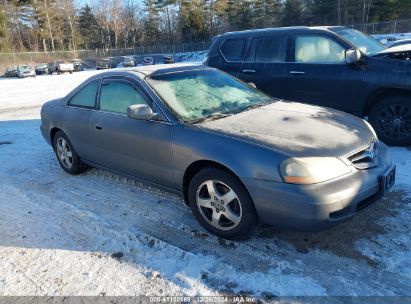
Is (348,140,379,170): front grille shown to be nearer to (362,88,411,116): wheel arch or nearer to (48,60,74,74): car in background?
(362,88,411,116): wheel arch

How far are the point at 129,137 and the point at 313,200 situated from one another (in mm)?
2123

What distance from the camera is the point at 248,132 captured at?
350cm

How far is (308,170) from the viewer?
3.04 meters

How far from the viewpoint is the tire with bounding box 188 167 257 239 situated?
3346mm

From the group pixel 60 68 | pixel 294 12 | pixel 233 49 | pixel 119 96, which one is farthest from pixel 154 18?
pixel 119 96

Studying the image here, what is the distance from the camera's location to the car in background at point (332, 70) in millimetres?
5793

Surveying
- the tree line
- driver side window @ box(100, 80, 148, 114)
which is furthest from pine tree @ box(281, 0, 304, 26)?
driver side window @ box(100, 80, 148, 114)

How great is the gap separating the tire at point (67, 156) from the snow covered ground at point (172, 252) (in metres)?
0.73

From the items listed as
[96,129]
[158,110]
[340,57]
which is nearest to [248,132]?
[158,110]

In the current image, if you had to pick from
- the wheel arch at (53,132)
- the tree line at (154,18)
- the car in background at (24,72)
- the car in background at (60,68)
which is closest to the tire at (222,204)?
the wheel arch at (53,132)

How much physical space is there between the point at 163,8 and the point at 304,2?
3032cm

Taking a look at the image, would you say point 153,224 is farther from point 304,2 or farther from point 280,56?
point 304,2

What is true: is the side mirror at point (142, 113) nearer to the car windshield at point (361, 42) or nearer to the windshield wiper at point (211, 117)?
the windshield wiper at point (211, 117)

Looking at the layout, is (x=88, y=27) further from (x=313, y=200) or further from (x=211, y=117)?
(x=313, y=200)
